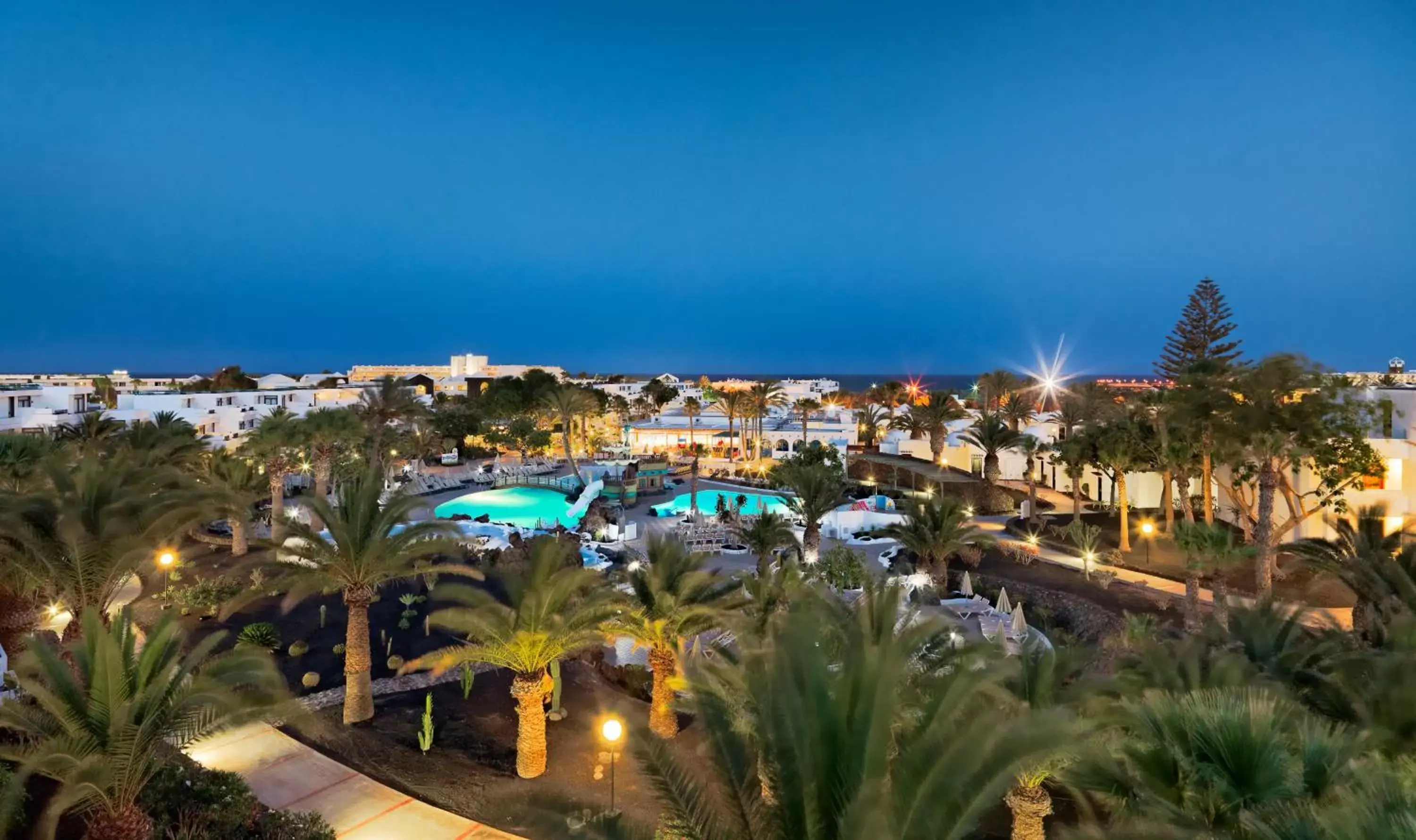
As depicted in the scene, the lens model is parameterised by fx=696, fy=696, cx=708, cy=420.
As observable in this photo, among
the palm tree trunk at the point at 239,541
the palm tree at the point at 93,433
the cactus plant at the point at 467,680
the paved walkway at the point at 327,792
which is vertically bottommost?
the paved walkway at the point at 327,792

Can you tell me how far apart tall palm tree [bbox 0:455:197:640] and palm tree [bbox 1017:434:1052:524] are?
25.1 m

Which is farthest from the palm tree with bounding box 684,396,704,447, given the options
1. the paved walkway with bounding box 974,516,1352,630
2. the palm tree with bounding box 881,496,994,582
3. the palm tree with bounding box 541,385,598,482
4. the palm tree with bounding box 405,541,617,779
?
the palm tree with bounding box 405,541,617,779

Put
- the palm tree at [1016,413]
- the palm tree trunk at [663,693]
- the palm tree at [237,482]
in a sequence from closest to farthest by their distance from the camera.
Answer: the palm tree trunk at [663,693]
the palm tree at [237,482]
the palm tree at [1016,413]

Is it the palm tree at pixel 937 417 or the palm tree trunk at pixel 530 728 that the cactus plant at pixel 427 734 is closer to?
the palm tree trunk at pixel 530 728

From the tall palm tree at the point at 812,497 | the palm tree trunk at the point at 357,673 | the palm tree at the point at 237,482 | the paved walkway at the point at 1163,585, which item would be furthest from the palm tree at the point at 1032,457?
the palm tree at the point at 237,482

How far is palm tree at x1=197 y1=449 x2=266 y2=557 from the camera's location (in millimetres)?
17453

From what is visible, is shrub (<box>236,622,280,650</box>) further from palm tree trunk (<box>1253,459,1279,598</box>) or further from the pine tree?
the pine tree

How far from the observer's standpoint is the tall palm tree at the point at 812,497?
68.2 feet

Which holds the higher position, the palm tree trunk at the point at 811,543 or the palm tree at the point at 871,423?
the palm tree at the point at 871,423

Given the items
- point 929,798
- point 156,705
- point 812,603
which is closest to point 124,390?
point 156,705

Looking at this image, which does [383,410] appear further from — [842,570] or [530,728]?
[530,728]

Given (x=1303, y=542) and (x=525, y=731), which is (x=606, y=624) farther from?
(x=1303, y=542)

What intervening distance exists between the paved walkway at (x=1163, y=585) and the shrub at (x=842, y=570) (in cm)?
695

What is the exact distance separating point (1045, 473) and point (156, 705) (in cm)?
3578
